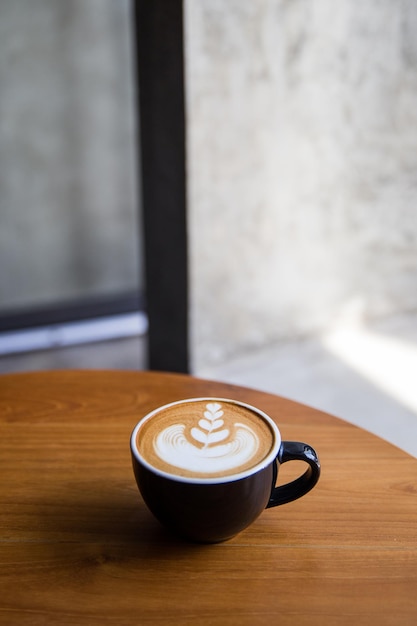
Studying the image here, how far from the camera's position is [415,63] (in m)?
1.75

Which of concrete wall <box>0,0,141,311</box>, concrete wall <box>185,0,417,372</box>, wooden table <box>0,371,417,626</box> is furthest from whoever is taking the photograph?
concrete wall <box>0,0,141,311</box>

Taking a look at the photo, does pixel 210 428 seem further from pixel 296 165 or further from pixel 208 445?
pixel 296 165

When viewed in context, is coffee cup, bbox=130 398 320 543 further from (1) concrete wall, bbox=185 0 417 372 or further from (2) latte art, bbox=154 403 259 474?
(1) concrete wall, bbox=185 0 417 372

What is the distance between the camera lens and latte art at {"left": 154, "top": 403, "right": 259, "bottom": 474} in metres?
0.51

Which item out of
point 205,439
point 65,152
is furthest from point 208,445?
point 65,152

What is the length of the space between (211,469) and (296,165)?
1296 millimetres

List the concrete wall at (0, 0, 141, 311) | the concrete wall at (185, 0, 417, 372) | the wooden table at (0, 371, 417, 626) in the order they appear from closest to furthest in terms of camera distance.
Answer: the wooden table at (0, 371, 417, 626) → the concrete wall at (185, 0, 417, 372) → the concrete wall at (0, 0, 141, 311)

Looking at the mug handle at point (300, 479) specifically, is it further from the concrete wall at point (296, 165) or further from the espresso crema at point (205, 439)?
the concrete wall at point (296, 165)

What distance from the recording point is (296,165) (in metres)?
1.68

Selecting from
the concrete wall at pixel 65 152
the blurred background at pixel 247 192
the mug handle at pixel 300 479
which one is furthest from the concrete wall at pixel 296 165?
the mug handle at pixel 300 479

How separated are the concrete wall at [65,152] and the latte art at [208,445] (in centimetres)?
182

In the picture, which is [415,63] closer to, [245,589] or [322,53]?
[322,53]

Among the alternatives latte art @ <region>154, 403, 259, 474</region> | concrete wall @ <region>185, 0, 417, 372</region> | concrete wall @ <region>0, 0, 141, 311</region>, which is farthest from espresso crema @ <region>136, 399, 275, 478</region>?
concrete wall @ <region>0, 0, 141, 311</region>

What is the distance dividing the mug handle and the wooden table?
28 mm
